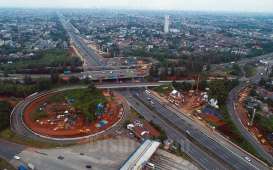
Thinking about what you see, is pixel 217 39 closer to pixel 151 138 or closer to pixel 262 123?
pixel 262 123

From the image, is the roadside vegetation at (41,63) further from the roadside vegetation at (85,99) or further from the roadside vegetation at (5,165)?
the roadside vegetation at (5,165)

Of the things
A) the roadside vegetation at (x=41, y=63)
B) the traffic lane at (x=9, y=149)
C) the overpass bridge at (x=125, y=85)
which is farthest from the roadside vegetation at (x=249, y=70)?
the traffic lane at (x=9, y=149)

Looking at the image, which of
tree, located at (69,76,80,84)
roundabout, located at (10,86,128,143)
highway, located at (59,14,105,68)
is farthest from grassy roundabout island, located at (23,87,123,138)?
highway, located at (59,14,105,68)

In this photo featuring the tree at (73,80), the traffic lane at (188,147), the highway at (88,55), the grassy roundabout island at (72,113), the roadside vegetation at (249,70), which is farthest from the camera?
the highway at (88,55)

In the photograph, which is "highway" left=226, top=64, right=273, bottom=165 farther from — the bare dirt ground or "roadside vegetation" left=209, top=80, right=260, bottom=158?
the bare dirt ground

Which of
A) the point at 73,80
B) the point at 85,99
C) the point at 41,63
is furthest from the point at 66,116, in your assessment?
the point at 41,63

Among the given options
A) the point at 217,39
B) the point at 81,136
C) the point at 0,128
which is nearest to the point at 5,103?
the point at 0,128

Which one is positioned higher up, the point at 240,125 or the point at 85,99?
the point at 85,99

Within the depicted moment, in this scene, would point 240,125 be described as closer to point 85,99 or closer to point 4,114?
point 85,99
